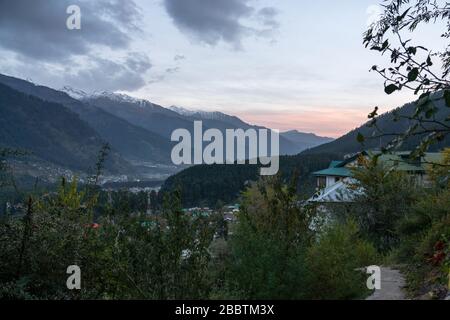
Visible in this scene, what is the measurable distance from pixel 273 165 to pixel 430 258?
125 inches

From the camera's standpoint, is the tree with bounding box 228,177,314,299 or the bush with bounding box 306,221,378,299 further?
the bush with bounding box 306,221,378,299

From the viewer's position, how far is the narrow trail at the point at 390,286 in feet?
24.4

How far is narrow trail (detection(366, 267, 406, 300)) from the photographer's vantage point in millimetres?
7445

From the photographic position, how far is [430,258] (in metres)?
8.48

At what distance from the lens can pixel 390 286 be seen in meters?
8.26

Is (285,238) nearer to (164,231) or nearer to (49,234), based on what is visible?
(164,231)

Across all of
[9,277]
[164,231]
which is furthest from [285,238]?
[9,277]
